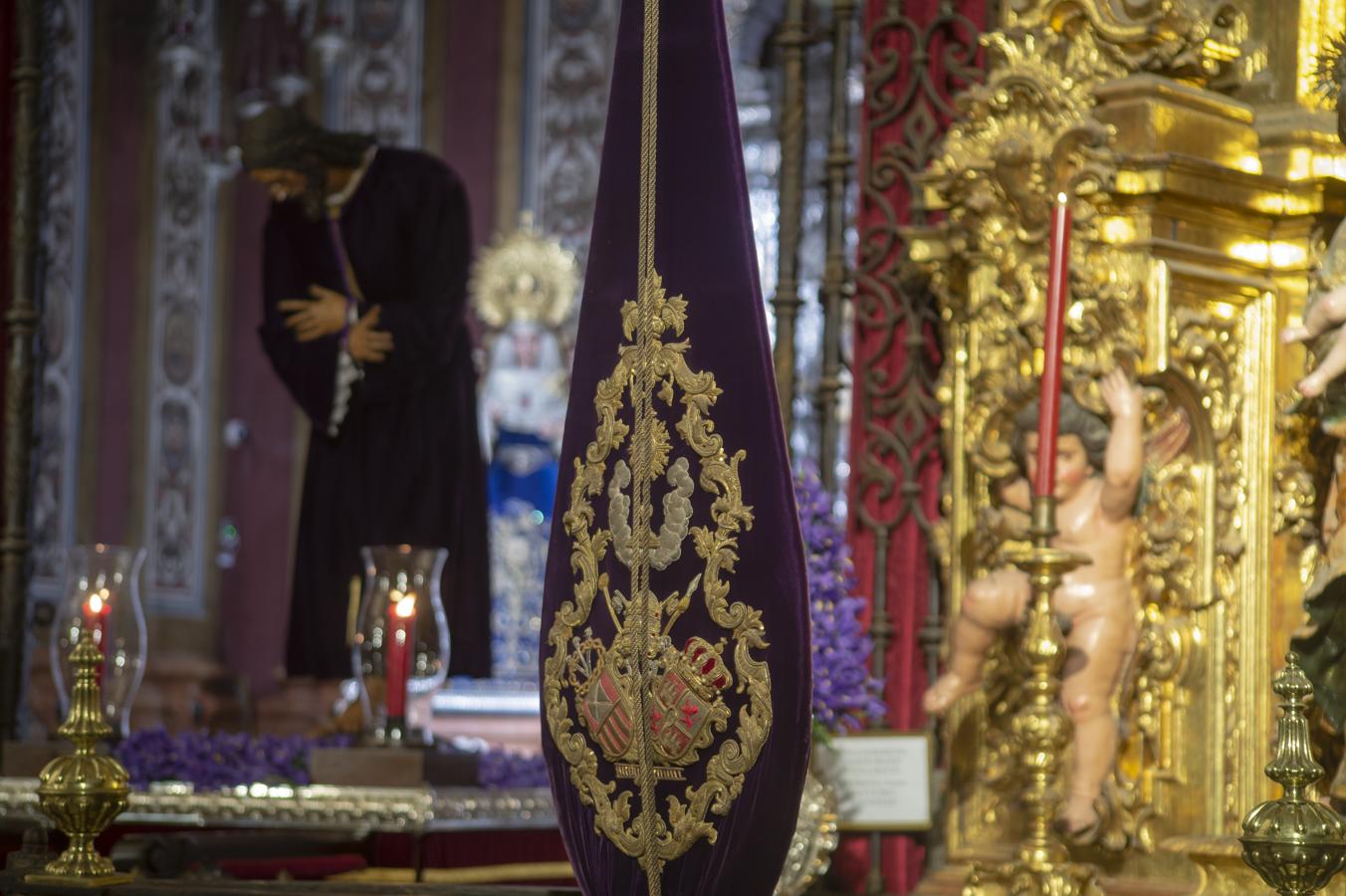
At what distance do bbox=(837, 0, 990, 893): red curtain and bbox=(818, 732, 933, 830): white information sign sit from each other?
26 cm

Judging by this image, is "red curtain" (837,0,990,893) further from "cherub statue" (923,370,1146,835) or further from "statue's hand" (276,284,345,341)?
"statue's hand" (276,284,345,341)

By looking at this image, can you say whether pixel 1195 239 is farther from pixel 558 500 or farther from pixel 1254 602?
pixel 558 500

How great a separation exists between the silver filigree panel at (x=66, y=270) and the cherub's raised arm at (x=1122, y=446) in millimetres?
4557

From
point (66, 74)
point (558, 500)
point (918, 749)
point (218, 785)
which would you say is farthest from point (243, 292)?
point (558, 500)

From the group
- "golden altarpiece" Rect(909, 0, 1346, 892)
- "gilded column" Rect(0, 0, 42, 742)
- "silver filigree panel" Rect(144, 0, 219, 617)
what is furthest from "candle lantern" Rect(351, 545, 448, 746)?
"silver filigree panel" Rect(144, 0, 219, 617)

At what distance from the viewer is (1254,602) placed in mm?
2461

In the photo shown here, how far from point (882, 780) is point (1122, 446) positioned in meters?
0.61

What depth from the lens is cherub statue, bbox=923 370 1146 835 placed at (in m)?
2.45

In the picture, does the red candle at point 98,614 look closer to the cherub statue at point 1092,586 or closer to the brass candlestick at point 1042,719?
the cherub statue at point 1092,586

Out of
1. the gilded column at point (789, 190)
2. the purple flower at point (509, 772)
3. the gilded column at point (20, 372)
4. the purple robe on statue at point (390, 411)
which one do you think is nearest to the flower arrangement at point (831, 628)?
the gilded column at point (789, 190)

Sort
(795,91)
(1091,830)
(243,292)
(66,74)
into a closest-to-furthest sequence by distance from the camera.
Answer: (1091,830) → (795,91) → (66,74) → (243,292)

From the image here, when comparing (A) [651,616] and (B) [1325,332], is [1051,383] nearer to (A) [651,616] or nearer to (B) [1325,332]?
(B) [1325,332]

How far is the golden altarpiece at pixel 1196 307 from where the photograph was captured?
245 centimetres

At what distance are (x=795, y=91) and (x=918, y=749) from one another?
1.07 m
